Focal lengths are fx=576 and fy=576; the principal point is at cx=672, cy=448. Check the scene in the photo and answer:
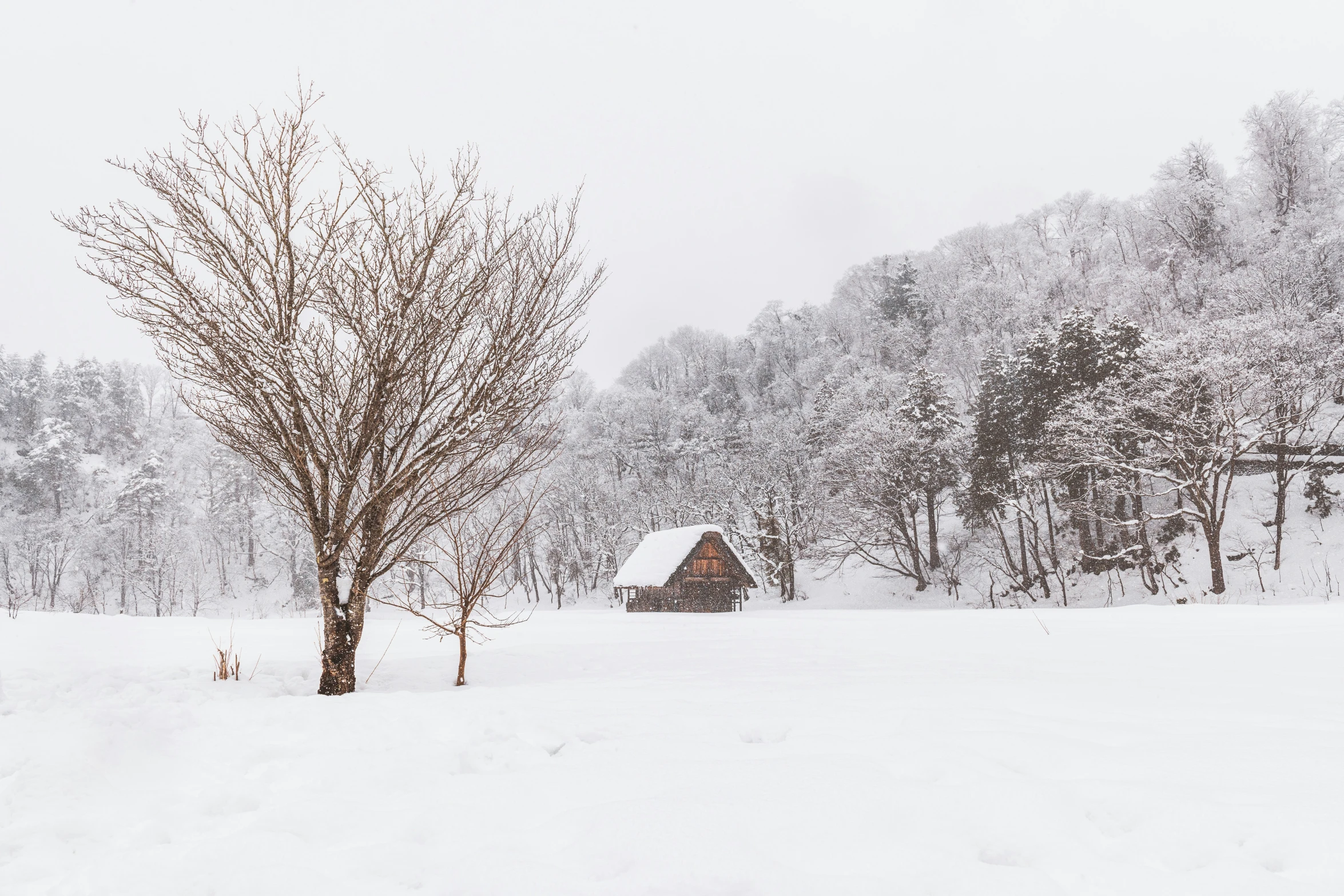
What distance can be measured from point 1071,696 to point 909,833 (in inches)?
107

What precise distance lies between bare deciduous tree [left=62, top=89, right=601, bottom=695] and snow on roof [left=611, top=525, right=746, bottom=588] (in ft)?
69.1

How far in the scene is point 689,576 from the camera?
2814 centimetres

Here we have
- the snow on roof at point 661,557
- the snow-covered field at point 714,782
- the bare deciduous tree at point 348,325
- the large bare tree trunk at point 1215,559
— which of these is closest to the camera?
the snow-covered field at point 714,782

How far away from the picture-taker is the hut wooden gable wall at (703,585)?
27766mm

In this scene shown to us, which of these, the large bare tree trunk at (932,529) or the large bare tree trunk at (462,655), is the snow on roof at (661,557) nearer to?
the large bare tree trunk at (932,529)

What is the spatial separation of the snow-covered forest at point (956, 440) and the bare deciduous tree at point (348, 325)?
83.1 inches

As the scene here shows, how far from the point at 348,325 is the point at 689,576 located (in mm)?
23374

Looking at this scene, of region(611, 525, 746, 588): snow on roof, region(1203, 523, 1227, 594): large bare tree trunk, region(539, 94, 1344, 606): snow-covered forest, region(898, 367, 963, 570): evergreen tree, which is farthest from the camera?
region(898, 367, 963, 570): evergreen tree

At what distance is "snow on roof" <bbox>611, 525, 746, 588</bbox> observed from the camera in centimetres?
2769

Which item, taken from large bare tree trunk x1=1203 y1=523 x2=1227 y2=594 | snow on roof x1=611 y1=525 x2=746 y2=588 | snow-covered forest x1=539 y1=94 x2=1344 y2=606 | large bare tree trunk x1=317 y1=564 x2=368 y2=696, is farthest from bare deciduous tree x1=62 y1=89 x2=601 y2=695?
large bare tree trunk x1=1203 y1=523 x2=1227 y2=594

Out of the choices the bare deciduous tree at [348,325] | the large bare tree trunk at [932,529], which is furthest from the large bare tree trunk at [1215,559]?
the bare deciduous tree at [348,325]

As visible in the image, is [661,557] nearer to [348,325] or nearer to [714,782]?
[348,325]

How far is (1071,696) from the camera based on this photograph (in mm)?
4164

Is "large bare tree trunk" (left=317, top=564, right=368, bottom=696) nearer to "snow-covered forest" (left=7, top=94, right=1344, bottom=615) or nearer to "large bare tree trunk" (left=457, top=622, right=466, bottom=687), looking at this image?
"large bare tree trunk" (left=457, top=622, right=466, bottom=687)
